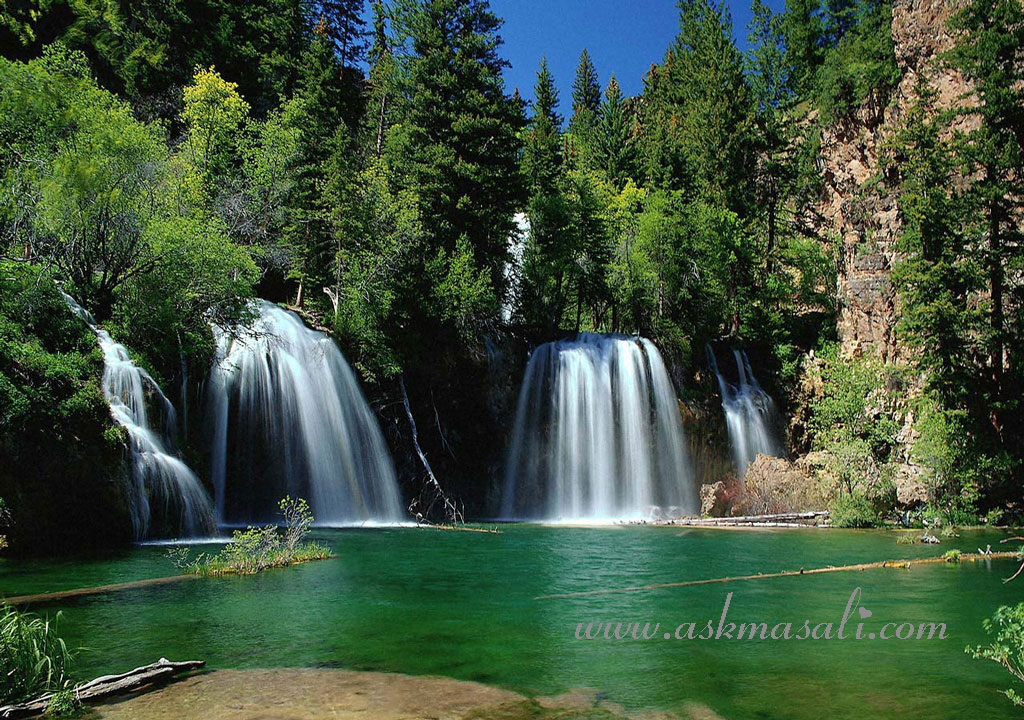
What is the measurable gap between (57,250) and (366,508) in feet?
41.3

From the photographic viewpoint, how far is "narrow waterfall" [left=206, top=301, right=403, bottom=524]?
2264 cm

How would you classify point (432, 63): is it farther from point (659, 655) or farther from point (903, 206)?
point (659, 655)

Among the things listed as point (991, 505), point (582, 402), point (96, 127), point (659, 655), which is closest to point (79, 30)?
point (96, 127)

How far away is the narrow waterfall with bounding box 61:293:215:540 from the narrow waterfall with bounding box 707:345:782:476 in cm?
2397

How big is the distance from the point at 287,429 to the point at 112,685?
1807 cm

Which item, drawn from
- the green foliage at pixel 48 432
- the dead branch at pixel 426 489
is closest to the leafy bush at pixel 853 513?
the dead branch at pixel 426 489

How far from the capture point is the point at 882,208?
3381 centimetres

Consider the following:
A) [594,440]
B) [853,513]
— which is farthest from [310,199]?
[853,513]

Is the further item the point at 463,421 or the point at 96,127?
the point at 463,421

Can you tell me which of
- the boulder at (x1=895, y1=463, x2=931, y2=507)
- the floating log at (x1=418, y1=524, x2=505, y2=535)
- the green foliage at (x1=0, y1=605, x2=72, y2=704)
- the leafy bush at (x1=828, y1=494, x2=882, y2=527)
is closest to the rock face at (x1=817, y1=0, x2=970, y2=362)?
the boulder at (x1=895, y1=463, x2=931, y2=507)

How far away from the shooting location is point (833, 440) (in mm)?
30219

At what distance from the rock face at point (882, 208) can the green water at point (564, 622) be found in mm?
18630

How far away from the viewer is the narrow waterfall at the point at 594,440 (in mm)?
31219

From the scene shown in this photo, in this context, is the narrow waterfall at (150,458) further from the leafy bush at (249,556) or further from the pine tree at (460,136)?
the pine tree at (460,136)
